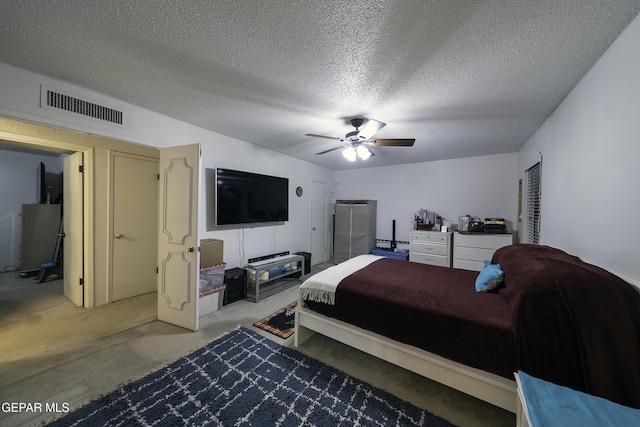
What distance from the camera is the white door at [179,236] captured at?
7.81 feet

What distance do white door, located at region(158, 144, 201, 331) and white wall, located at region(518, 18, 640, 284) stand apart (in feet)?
10.6

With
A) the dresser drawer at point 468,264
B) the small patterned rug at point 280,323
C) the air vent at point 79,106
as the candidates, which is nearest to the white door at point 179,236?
the air vent at point 79,106

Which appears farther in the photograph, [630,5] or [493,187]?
[493,187]

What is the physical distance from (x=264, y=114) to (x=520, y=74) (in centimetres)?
232

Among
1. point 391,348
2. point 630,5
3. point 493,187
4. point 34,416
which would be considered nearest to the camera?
point 630,5

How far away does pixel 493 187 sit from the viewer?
405cm

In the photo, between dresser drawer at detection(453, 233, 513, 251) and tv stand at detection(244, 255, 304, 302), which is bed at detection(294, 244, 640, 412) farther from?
dresser drawer at detection(453, 233, 513, 251)

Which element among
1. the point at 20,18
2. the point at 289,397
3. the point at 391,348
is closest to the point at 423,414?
the point at 391,348

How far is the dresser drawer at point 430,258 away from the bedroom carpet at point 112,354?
2.59 meters

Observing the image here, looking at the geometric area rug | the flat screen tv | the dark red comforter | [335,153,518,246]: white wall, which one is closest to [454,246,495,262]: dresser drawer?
[335,153,518,246]: white wall

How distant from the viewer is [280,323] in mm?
2559

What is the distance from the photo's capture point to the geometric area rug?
4.58 feet

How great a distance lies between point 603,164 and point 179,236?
12.0 feet

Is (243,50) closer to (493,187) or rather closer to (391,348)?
(391,348)
